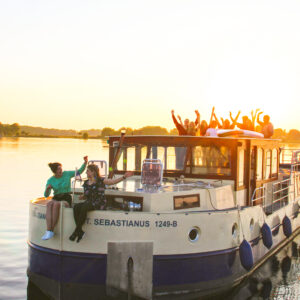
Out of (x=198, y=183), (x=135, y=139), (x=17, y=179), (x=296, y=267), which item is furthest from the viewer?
(x=17, y=179)

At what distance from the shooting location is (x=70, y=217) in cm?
1009

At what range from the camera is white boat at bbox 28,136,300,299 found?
9891 millimetres

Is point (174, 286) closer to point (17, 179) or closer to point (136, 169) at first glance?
point (136, 169)

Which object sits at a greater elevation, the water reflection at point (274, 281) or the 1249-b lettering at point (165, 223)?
the 1249-b lettering at point (165, 223)

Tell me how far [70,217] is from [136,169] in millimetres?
3693

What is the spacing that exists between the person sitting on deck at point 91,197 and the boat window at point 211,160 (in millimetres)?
3138

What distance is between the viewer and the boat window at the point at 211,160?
12.8 metres

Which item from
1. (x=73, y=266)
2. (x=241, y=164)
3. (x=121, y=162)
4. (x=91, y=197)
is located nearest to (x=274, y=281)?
(x=241, y=164)

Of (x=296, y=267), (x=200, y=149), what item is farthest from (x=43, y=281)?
(x=296, y=267)

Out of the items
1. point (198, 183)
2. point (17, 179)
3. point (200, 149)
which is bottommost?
point (17, 179)

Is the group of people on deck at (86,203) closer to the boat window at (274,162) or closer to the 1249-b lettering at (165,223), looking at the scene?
the 1249-b lettering at (165,223)

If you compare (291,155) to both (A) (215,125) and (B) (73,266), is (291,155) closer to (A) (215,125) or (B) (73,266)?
(A) (215,125)

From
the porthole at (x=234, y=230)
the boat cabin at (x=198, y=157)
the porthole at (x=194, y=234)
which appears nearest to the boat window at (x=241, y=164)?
the boat cabin at (x=198, y=157)

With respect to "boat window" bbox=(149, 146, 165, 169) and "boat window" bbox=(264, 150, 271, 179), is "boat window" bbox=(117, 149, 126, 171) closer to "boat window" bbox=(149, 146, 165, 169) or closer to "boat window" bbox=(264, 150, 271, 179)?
"boat window" bbox=(149, 146, 165, 169)
